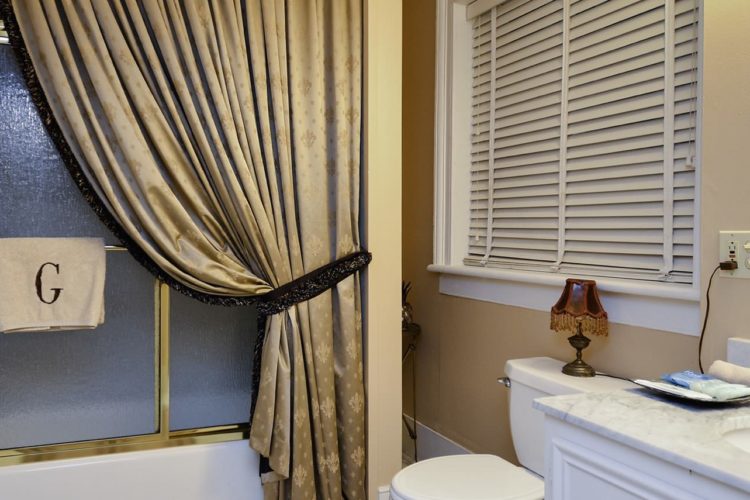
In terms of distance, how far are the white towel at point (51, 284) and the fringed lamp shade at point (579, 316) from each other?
4.53 ft

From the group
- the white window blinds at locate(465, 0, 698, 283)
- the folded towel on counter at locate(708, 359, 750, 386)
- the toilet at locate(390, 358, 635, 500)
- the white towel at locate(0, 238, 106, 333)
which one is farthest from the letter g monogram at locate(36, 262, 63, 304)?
the folded towel on counter at locate(708, 359, 750, 386)

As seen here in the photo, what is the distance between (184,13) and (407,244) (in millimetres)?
1436

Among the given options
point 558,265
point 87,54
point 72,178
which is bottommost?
point 558,265

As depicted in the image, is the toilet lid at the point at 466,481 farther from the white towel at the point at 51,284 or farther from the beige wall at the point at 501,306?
the white towel at the point at 51,284

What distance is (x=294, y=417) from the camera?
204 cm

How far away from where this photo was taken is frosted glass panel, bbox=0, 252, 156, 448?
1.91 m

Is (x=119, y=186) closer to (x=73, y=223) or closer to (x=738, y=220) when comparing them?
(x=73, y=223)

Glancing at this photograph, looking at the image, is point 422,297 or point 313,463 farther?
point 422,297

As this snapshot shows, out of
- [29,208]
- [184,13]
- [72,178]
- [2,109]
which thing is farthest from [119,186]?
[184,13]

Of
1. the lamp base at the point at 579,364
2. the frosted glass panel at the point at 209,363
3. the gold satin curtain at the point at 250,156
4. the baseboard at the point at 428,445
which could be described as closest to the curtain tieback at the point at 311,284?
the gold satin curtain at the point at 250,156

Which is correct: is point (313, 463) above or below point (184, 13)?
below

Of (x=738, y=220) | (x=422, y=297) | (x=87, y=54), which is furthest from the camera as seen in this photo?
(x=422, y=297)

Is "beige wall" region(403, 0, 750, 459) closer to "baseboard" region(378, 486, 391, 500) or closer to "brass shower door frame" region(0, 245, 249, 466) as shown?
"baseboard" region(378, 486, 391, 500)

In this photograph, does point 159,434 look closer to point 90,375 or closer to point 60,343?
point 90,375
